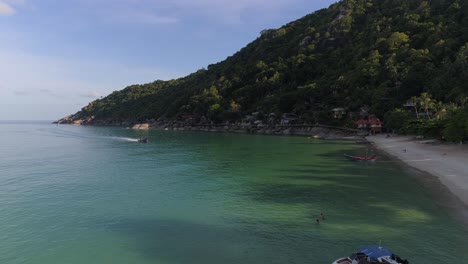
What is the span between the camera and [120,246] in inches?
909

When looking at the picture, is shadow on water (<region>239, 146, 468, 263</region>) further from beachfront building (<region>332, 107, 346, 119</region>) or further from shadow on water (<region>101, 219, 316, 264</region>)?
beachfront building (<region>332, 107, 346, 119</region>)

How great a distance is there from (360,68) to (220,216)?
132 metres

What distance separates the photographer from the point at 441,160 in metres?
55.0

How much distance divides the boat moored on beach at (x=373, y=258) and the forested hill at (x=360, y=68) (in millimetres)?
92726

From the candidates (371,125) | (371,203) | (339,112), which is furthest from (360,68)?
(371,203)

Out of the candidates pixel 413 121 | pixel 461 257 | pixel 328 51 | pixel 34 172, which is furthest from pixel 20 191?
pixel 328 51

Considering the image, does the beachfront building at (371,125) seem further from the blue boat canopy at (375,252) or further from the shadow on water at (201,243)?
the blue boat canopy at (375,252)

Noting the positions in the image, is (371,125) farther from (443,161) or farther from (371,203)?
(371,203)

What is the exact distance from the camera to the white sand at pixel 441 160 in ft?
128

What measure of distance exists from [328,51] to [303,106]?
5267 cm

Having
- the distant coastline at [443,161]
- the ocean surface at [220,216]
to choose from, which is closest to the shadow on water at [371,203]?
the ocean surface at [220,216]

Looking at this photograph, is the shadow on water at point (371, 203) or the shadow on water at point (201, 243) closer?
the shadow on water at point (201, 243)

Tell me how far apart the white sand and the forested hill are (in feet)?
101

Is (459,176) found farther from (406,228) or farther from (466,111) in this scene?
(466,111)
